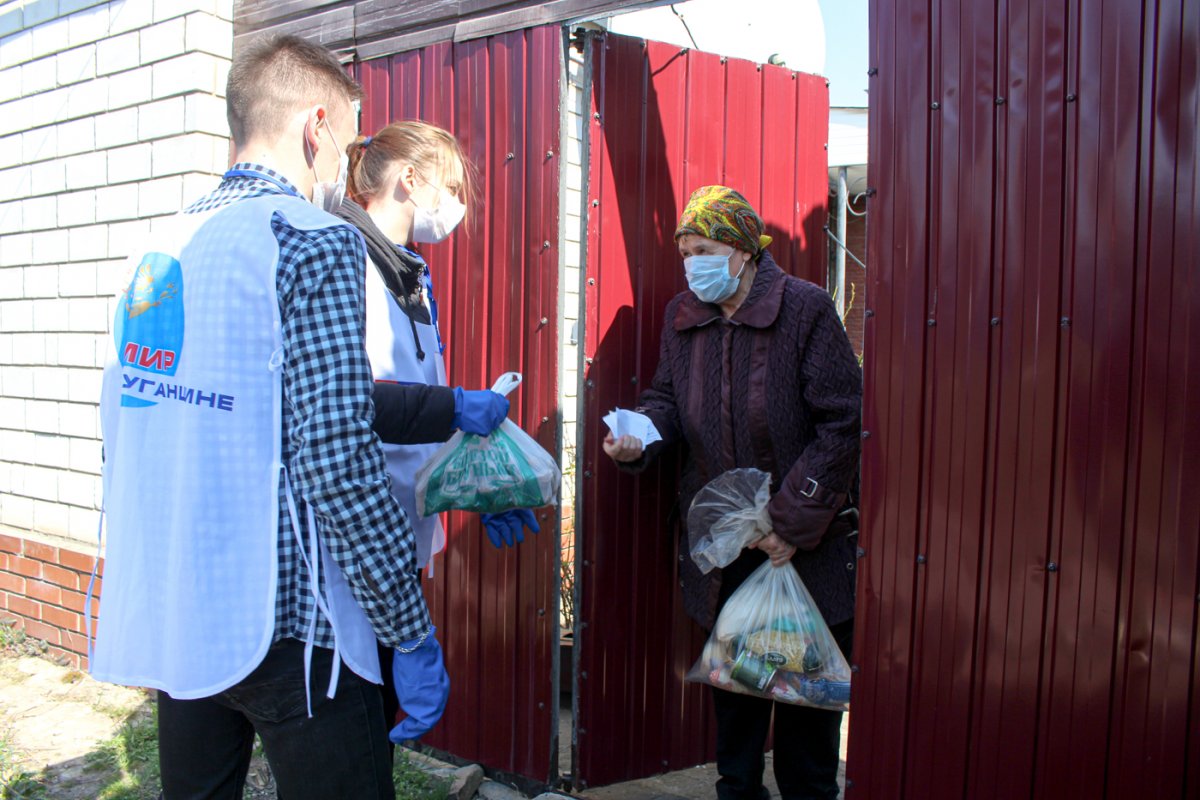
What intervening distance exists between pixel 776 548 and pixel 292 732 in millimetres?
1689

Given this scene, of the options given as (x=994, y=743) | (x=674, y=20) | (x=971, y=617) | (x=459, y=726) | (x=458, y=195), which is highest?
(x=674, y=20)

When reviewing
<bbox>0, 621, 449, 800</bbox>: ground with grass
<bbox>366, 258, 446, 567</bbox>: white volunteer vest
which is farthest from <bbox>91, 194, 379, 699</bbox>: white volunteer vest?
<bbox>0, 621, 449, 800</bbox>: ground with grass

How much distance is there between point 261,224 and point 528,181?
5.70ft

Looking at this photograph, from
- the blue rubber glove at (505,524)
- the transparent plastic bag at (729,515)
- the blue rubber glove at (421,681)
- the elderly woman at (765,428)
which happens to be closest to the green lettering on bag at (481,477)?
the blue rubber glove at (505,524)

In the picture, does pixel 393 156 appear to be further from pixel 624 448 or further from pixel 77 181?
pixel 77 181

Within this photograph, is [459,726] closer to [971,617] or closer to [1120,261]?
[971,617]

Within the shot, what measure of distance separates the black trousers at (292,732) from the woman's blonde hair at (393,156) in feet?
4.69

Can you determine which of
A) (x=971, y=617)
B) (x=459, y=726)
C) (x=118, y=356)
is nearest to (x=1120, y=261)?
(x=971, y=617)

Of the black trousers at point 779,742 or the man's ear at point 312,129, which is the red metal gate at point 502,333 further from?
the man's ear at point 312,129

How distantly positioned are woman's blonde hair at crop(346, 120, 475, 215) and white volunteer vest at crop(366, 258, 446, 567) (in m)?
0.44

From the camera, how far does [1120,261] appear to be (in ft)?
7.38

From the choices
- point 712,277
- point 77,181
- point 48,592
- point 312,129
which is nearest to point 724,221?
point 712,277

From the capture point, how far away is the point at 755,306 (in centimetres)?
314

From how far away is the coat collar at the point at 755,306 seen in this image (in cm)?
311
